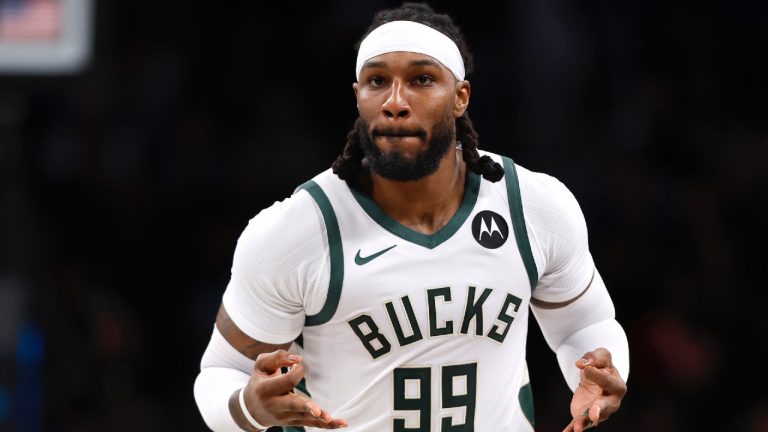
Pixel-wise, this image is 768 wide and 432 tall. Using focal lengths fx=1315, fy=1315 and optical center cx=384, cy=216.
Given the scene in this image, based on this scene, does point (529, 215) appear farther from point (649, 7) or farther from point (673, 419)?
point (649, 7)

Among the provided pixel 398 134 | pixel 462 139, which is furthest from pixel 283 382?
pixel 462 139

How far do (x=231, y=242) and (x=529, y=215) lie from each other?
135 inches

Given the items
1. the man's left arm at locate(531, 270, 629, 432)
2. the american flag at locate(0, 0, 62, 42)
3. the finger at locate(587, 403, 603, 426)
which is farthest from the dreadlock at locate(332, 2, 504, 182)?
the american flag at locate(0, 0, 62, 42)

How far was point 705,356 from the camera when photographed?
631 cm

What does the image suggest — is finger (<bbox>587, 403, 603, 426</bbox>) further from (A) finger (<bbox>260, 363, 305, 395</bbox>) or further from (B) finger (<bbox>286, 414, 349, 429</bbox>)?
(A) finger (<bbox>260, 363, 305, 395</bbox>)

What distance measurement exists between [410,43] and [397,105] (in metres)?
0.19

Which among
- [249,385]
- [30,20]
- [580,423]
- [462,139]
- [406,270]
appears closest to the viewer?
[249,385]

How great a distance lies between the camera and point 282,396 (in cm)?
304

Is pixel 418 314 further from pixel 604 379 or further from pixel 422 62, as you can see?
pixel 422 62

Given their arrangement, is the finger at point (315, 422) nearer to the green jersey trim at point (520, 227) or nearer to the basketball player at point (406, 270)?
the basketball player at point (406, 270)

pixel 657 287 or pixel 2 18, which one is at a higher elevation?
pixel 2 18

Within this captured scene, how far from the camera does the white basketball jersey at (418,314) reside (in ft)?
10.9

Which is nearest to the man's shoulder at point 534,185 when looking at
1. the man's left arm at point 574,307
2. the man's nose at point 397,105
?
the man's left arm at point 574,307

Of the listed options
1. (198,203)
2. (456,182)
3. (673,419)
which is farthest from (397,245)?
(198,203)
